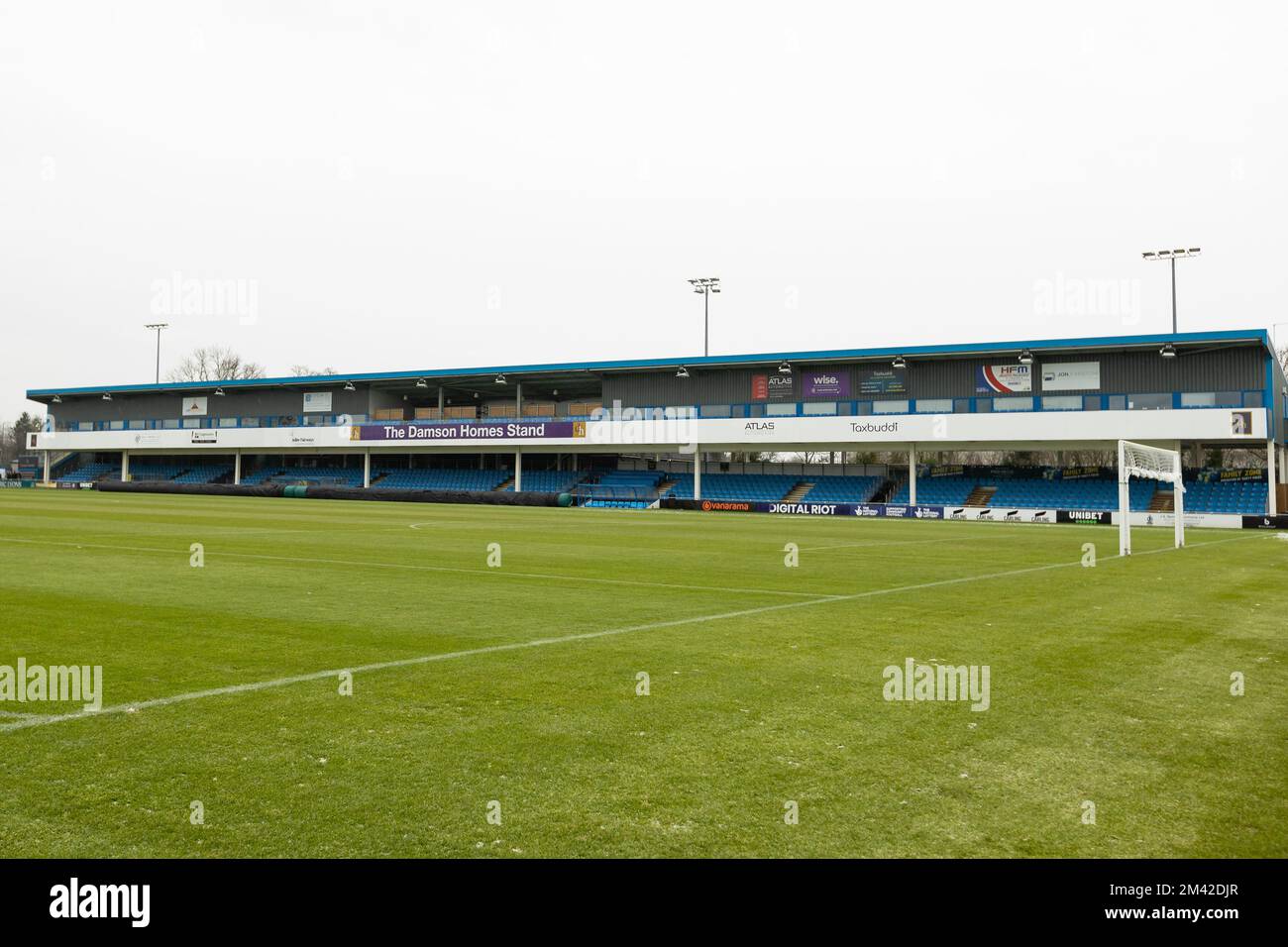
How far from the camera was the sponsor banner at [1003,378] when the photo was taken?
186 ft

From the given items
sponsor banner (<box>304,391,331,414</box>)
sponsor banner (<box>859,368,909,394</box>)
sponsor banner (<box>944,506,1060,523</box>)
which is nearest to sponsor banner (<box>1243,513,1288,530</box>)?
sponsor banner (<box>944,506,1060,523</box>)

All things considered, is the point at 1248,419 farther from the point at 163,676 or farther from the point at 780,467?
the point at 163,676

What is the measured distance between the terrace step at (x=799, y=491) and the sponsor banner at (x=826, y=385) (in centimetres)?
595

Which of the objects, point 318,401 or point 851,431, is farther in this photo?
point 318,401

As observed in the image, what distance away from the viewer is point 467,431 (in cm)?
6975

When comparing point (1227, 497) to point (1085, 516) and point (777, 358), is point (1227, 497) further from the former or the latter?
point (777, 358)

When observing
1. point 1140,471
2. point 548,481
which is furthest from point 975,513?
point 548,481

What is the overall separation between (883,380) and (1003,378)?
Answer: 7.40 meters

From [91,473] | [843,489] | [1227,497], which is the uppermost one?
[91,473]

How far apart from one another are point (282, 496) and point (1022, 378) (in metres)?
49.4

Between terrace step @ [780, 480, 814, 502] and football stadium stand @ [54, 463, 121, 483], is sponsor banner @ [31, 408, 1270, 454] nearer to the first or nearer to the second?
terrace step @ [780, 480, 814, 502]

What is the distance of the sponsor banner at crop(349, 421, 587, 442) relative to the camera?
6694 centimetres
